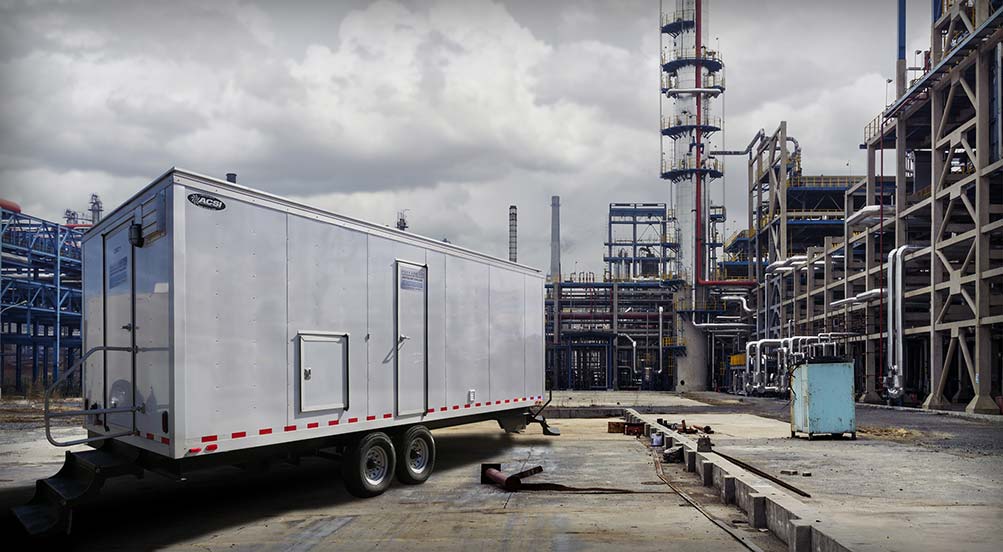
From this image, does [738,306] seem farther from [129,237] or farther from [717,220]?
[129,237]

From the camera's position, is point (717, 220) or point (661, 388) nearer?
point (661, 388)

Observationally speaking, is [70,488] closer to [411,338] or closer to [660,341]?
[411,338]

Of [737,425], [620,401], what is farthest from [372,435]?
[620,401]

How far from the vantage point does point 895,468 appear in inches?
503

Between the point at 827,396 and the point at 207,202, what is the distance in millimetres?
14233

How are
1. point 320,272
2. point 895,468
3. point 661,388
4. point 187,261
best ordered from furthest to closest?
point 661,388, point 895,468, point 320,272, point 187,261

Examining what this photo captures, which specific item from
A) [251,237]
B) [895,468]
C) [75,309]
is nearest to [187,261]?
[251,237]

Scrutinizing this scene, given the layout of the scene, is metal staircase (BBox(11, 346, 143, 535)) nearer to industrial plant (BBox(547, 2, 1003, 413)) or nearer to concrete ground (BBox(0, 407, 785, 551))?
concrete ground (BBox(0, 407, 785, 551))

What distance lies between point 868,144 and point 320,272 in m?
39.1

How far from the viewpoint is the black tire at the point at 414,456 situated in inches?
460

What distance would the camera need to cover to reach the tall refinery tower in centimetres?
5750

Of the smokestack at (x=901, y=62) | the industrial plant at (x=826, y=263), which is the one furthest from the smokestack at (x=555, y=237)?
the smokestack at (x=901, y=62)

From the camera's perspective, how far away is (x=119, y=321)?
9406 mm

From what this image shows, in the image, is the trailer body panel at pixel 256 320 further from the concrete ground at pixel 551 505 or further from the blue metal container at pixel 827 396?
the blue metal container at pixel 827 396
